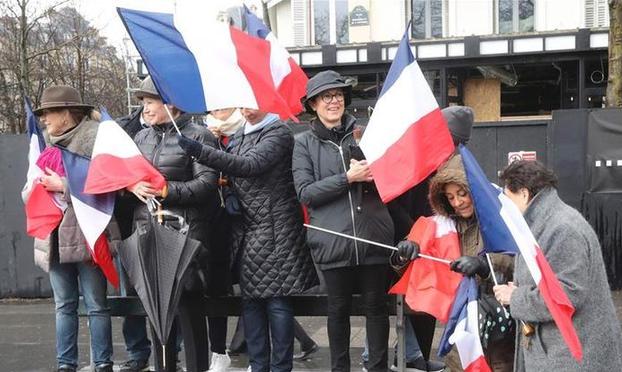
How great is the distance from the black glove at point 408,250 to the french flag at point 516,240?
594 millimetres

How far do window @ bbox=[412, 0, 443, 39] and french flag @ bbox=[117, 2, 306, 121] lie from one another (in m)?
13.0

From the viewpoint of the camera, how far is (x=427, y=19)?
1734cm

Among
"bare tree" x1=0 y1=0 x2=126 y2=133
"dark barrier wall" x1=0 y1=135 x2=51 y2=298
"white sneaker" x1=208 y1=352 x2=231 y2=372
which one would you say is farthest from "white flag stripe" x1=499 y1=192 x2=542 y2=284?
"bare tree" x1=0 y1=0 x2=126 y2=133

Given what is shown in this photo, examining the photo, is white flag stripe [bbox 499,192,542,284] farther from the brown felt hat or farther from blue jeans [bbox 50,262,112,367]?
the brown felt hat

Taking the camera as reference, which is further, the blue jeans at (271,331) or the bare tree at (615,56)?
the bare tree at (615,56)

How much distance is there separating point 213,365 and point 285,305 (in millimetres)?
790

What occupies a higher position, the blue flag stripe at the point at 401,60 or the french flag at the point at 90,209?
the blue flag stripe at the point at 401,60

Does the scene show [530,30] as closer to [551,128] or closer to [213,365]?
[551,128]

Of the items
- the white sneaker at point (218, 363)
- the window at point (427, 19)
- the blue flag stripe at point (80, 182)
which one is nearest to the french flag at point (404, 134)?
the blue flag stripe at point (80, 182)

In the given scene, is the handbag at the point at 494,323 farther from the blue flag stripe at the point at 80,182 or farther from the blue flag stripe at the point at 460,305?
the blue flag stripe at the point at 80,182

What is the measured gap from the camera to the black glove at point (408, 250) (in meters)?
4.18

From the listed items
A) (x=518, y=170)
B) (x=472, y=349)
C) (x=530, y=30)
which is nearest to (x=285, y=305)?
(x=472, y=349)

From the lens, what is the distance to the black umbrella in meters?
4.49

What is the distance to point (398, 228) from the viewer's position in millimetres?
4777
